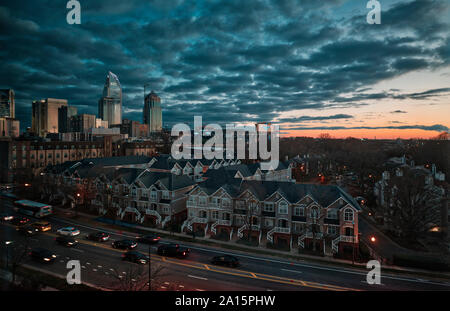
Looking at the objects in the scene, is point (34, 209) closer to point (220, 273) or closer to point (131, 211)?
point (131, 211)

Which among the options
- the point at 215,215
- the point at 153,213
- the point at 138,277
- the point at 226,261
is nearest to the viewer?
the point at 138,277

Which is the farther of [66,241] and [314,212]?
[314,212]

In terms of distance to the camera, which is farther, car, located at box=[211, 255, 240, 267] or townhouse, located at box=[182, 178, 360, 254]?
townhouse, located at box=[182, 178, 360, 254]

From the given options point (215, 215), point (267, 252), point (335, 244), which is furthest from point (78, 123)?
point (335, 244)

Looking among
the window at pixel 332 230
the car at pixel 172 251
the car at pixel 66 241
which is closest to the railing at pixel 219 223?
the car at pixel 172 251

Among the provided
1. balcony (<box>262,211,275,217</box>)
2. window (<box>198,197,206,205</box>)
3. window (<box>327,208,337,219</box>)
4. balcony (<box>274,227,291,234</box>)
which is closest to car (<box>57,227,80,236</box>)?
window (<box>198,197,206,205</box>)

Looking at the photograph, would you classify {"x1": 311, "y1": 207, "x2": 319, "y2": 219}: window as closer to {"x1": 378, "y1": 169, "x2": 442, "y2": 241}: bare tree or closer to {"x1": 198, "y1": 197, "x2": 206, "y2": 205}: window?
{"x1": 378, "y1": 169, "x2": 442, "y2": 241}: bare tree

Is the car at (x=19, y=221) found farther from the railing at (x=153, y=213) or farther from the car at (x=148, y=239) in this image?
the car at (x=148, y=239)
